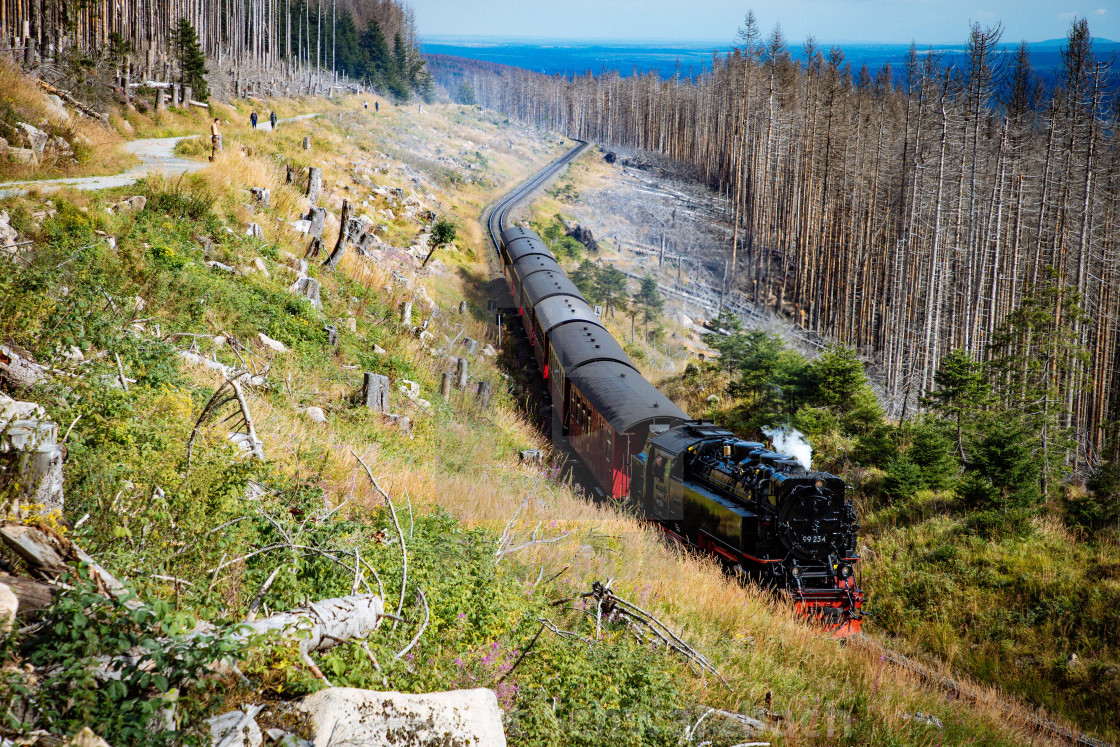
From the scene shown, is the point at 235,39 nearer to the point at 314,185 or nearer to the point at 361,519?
the point at 314,185

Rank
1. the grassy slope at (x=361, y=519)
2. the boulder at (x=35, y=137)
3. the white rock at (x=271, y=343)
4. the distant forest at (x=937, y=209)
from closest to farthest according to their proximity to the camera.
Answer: the grassy slope at (x=361, y=519) < the white rock at (x=271, y=343) < the boulder at (x=35, y=137) < the distant forest at (x=937, y=209)

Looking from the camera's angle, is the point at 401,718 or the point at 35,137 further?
the point at 35,137

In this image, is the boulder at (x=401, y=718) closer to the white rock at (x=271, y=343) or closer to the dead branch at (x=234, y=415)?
the dead branch at (x=234, y=415)

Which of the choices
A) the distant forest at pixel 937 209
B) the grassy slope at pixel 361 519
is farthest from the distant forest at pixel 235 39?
the grassy slope at pixel 361 519

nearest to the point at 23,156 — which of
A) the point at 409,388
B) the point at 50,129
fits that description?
the point at 50,129

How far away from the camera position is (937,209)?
81.8ft

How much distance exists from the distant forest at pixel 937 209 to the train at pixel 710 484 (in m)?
8.99

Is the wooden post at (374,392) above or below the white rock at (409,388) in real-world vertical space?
above

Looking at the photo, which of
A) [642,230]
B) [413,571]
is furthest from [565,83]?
[413,571]

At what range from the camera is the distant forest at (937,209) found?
20.0 metres

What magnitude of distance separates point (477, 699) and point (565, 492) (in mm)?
8343

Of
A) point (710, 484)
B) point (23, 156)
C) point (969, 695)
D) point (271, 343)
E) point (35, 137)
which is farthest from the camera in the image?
point (35, 137)

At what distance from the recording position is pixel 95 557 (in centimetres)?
401

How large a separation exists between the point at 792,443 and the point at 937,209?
15873 millimetres
